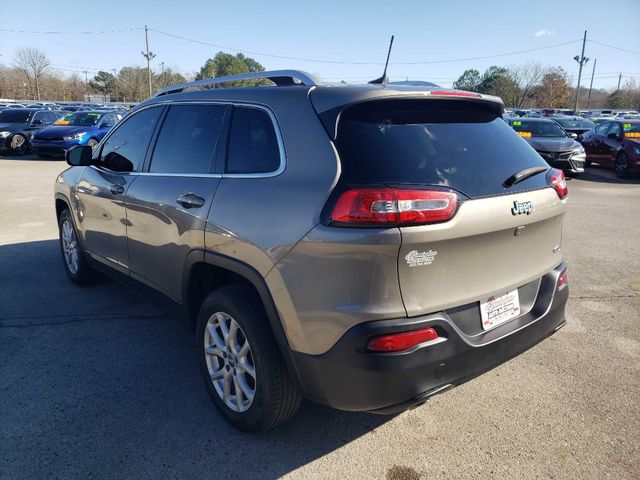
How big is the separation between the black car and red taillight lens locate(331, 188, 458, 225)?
19861mm

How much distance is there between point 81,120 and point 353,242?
62.2 ft

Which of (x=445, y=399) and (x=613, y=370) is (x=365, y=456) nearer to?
(x=445, y=399)

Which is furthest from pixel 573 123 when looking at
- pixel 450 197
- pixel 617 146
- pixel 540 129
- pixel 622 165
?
pixel 450 197

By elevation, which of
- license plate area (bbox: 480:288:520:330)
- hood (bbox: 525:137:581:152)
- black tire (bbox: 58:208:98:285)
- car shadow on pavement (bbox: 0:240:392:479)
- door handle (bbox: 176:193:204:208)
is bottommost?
car shadow on pavement (bbox: 0:240:392:479)

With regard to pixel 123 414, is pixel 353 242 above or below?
above

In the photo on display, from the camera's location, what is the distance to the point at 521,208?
2.51m

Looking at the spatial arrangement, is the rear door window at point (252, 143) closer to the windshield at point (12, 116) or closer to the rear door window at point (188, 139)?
the rear door window at point (188, 139)

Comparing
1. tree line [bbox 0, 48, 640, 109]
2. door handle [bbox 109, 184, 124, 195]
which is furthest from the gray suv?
tree line [bbox 0, 48, 640, 109]

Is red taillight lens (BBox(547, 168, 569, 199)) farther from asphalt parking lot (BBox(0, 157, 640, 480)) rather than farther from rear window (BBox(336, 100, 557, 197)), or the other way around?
asphalt parking lot (BBox(0, 157, 640, 480))

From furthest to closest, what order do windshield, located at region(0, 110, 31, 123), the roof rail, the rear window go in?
windshield, located at region(0, 110, 31, 123), the roof rail, the rear window

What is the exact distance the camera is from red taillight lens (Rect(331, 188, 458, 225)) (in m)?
2.07

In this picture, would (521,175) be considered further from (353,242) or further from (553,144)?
(553,144)

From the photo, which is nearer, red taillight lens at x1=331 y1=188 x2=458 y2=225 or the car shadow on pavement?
red taillight lens at x1=331 y1=188 x2=458 y2=225

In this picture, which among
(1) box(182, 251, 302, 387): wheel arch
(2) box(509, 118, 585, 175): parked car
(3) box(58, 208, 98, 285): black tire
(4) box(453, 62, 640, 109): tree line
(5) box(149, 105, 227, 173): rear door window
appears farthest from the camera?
(4) box(453, 62, 640, 109): tree line
